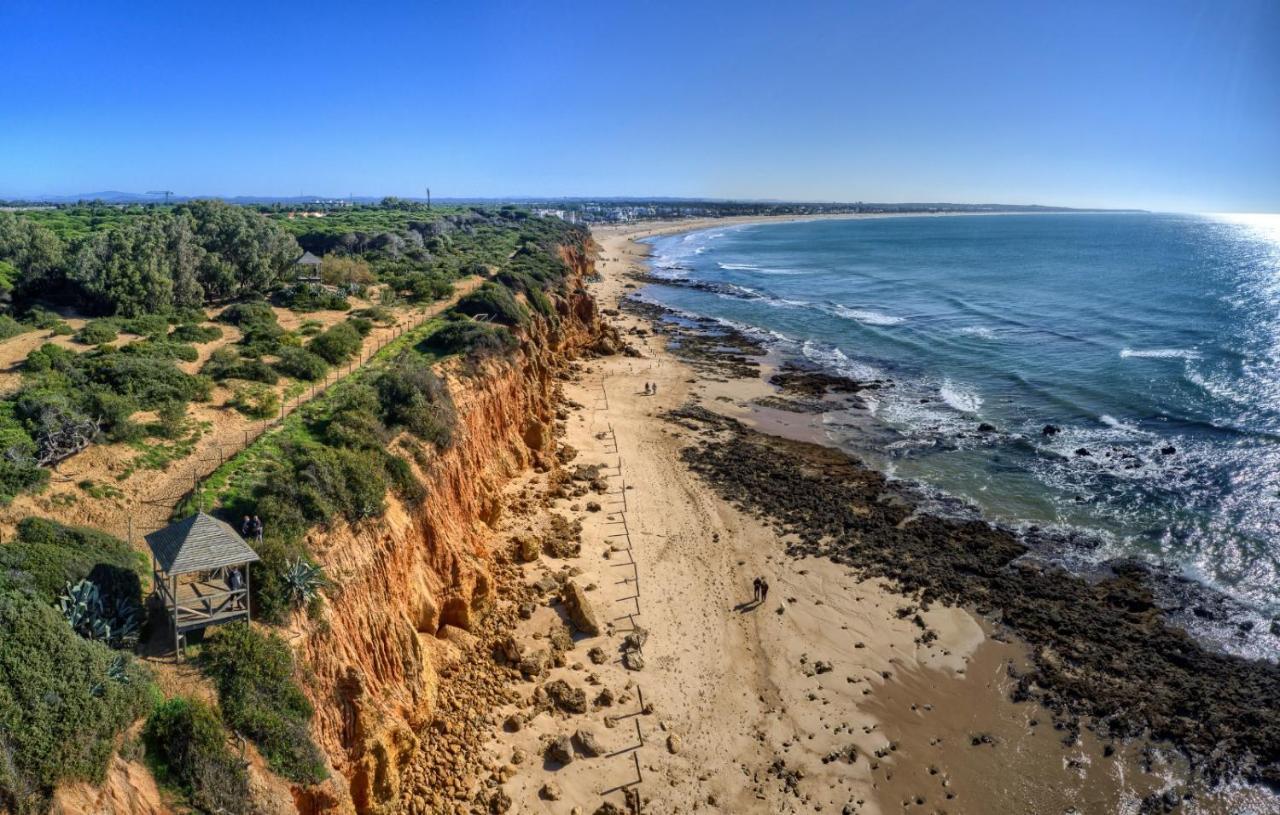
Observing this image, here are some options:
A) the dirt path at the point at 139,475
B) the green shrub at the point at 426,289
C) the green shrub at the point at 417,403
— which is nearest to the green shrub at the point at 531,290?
the green shrub at the point at 426,289

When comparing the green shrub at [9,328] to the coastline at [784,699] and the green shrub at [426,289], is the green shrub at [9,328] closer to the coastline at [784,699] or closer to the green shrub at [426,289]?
the green shrub at [426,289]

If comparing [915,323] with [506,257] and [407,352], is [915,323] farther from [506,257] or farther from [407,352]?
[407,352]

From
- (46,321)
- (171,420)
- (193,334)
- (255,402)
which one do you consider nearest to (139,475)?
(171,420)

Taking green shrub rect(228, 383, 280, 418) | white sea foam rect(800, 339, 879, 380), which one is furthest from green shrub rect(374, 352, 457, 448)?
white sea foam rect(800, 339, 879, 380)

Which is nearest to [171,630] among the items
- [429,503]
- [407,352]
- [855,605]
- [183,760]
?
[183,760]

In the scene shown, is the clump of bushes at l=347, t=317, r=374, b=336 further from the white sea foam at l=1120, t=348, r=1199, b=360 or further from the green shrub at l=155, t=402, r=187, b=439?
the white sea foam at l=1120, t=348, r=1199, b=360

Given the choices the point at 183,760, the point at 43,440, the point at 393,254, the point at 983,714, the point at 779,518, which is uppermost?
the point at 393,254
